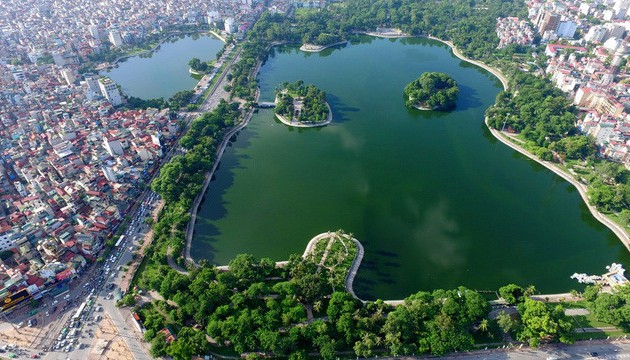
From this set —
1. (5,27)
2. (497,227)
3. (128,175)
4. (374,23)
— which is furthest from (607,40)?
(5,27)

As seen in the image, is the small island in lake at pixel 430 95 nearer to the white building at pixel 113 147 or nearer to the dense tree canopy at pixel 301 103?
the dense tree canopy at pixel 301 103

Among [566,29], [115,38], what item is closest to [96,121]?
[115,38]

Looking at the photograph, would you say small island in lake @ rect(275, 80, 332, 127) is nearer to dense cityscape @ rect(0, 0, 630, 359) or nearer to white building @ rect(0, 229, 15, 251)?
dense cityscape @ rect(0, 0, 630, 359)

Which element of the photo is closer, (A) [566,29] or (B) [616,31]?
(B) [616,31]

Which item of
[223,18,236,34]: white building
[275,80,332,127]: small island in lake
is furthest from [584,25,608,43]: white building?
[223,18,236,34]: white building

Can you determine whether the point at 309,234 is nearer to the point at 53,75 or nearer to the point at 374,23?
the point at 53,75

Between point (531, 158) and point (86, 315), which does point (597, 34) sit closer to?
point (531, 158)

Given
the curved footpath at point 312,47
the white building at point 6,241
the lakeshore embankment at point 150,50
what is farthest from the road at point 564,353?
the lakeshore embankment at point 150,50
